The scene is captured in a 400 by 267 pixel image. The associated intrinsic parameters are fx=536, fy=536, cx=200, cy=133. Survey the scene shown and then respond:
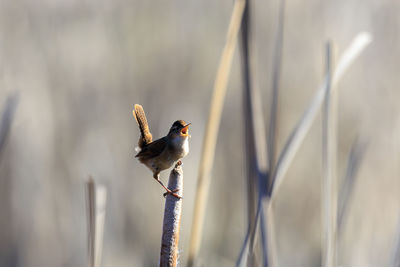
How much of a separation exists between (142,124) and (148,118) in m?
1.61

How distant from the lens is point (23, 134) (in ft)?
9.62

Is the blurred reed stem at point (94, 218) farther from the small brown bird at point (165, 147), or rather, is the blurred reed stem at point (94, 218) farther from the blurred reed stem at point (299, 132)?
the blurred reed stem at point (299, 132)

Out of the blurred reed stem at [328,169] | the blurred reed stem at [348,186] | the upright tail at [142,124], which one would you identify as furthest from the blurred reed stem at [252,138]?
the blurred reed stem at [348,186]

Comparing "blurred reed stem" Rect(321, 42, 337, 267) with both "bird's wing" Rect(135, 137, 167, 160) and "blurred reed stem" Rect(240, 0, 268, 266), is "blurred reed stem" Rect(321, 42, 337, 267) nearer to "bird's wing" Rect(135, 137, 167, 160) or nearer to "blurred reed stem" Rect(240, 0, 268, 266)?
"blurred reed stem" Rect(240, 0, 268, 266)

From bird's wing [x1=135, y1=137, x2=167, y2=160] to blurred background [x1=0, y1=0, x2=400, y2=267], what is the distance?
3.77 ft

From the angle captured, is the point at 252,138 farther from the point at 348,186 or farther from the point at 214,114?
the point at 348,186

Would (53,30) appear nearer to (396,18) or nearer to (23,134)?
(23,134)

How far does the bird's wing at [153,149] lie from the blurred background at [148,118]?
1.15 meters

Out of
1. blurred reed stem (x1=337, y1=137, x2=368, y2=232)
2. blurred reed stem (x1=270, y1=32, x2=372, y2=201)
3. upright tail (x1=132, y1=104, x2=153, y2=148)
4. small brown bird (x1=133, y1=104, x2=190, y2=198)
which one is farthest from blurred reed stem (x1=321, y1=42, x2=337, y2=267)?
upright tail (x1=132, y1=104, x2=153, y2=148)

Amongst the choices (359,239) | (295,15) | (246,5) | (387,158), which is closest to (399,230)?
(246,5)

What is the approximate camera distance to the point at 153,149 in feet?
5.01

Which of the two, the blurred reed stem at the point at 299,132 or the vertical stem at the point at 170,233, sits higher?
the blurred reed stem at the point at 299,132

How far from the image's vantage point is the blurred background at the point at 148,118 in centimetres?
286

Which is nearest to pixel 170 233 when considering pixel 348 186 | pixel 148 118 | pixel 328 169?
pixel 328 169
